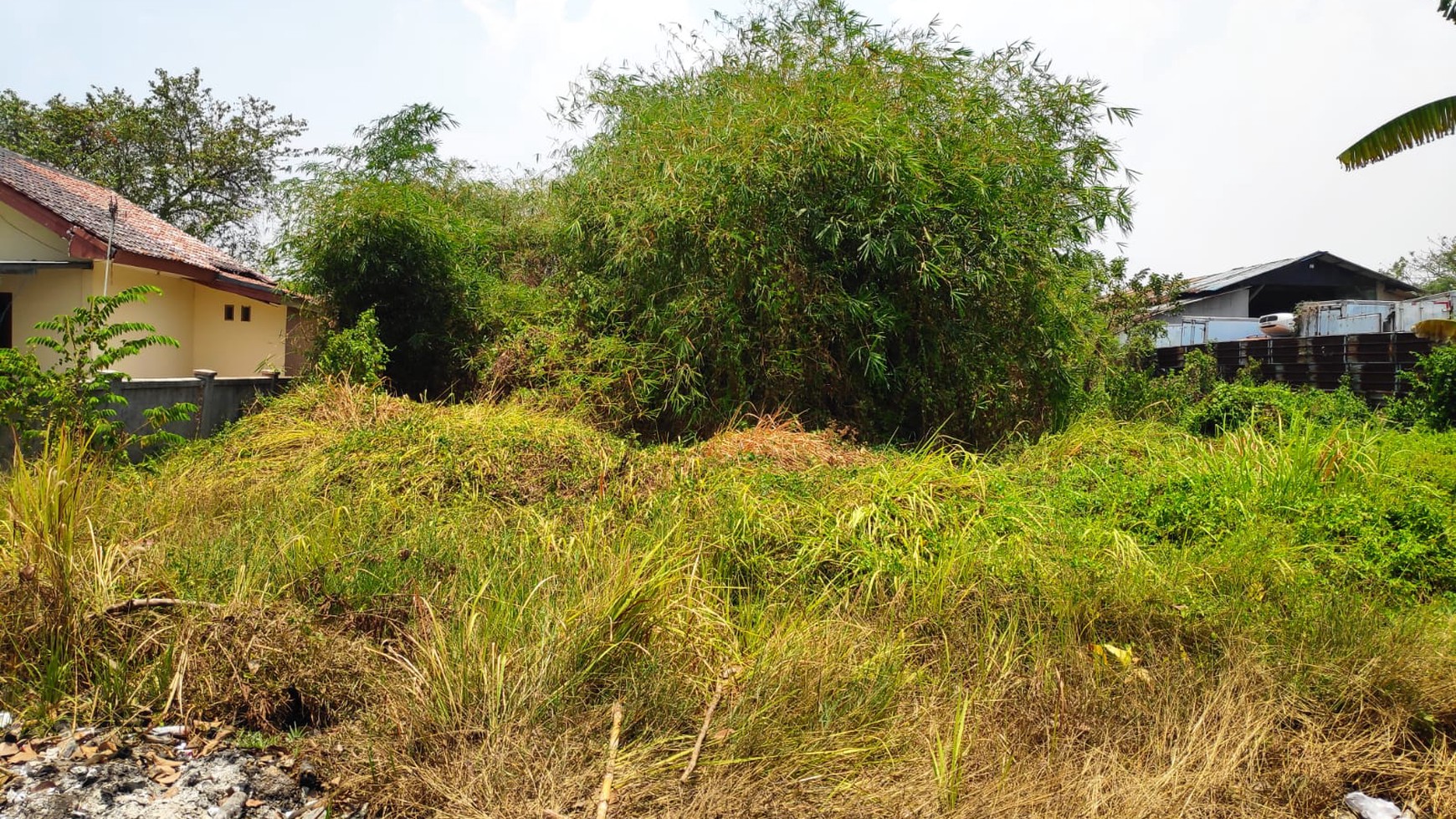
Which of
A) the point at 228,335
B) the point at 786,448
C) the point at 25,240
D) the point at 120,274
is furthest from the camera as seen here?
the point at 228,335

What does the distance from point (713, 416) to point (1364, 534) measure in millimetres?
3900

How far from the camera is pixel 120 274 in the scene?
36.7 feet

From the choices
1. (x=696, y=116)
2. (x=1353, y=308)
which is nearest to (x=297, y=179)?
(x=696, y=116)

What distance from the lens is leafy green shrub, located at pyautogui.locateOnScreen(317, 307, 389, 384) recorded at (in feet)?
Answer: 22.8

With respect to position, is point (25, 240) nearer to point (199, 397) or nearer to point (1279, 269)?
point (199, 397)

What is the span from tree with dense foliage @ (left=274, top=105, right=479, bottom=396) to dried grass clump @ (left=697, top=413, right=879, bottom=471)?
3125 millimetres

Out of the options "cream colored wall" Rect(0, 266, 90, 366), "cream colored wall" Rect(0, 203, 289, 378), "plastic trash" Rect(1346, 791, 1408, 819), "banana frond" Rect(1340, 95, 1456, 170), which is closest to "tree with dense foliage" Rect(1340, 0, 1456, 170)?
"banana frond" Rect(1340, 95, 1456, 170)

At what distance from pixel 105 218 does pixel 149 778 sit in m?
11.3

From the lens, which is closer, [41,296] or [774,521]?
[774,521]

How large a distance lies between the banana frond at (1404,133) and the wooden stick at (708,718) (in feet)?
25.4

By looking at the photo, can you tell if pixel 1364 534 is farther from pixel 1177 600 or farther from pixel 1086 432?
pixel 1086 432

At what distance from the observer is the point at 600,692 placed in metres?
2.82

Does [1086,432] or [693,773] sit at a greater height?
[1086,432]

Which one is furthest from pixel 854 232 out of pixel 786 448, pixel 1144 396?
pixel 1144 396
